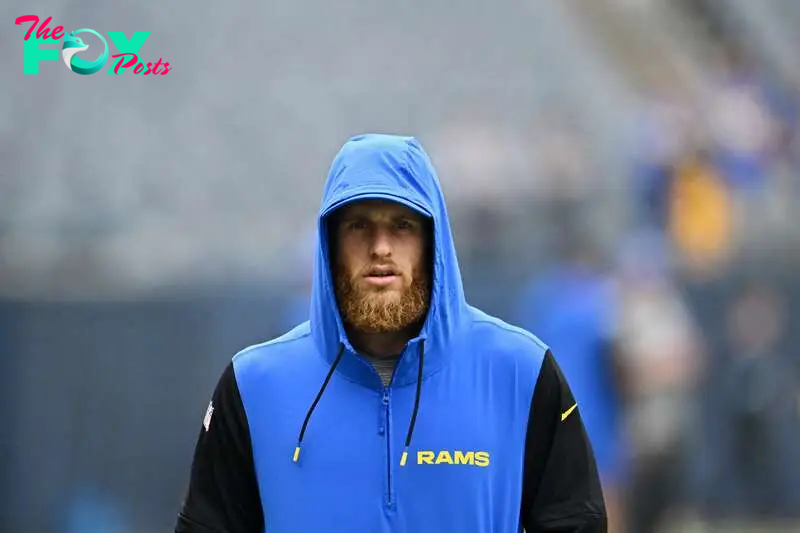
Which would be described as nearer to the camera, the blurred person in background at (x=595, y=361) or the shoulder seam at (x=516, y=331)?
the shoulder seam at (x=516, y=331)

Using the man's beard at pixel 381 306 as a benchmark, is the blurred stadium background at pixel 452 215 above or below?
above

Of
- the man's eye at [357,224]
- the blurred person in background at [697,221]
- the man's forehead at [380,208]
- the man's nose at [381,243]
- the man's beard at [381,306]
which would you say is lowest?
the man's beard at [381,306]

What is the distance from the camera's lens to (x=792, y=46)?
1212 centimetres

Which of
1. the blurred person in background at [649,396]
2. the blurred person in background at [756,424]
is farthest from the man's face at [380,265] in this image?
the blurred person in background at [756,424]

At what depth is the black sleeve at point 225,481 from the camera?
3.30 metres

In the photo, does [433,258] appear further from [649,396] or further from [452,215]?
[452,215]

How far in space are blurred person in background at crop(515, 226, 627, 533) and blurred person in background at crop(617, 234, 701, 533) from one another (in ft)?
0.35

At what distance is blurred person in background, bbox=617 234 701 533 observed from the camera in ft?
27.1

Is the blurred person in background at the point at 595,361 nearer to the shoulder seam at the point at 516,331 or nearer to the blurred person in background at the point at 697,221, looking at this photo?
the blurred person in background at the point at 697,221

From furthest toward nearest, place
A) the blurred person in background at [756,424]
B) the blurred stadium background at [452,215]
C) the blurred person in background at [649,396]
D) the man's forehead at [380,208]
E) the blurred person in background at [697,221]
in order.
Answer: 1. the blurred person in background at [697,221]
2. the blurred person in background at [756,424]
3. the blurred stadium background at [452,215]
4. the blurred person in background at [649,396]
5. the man's forehead at [380,208]

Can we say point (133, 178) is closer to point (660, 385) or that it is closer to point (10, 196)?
point (10, 196)

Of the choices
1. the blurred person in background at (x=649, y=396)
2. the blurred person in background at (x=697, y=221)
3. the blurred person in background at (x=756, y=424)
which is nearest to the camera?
the blurred person in background at (x=649, y=396)

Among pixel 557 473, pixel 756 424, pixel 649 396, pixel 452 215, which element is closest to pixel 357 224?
pixel 557 473

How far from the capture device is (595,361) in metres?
7.84
